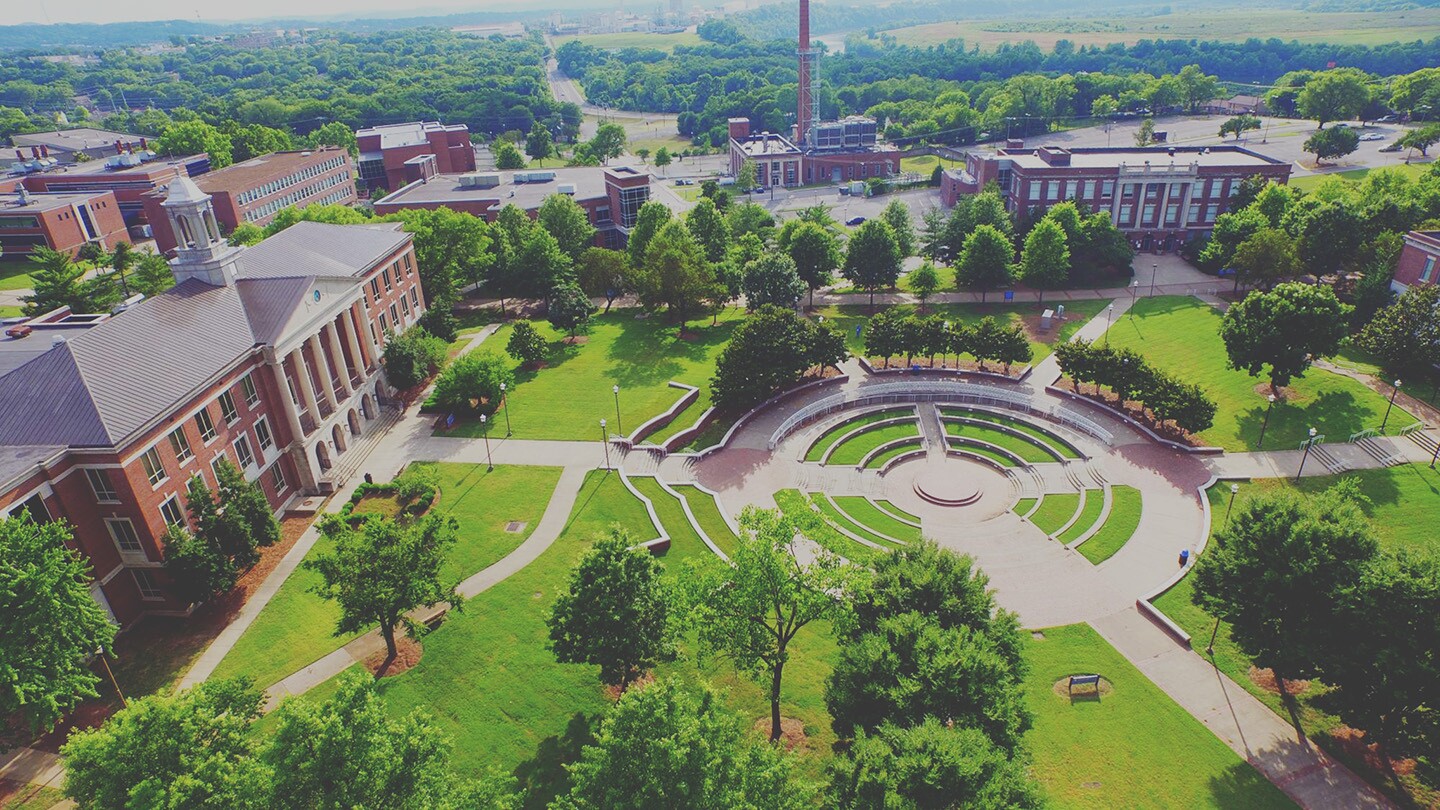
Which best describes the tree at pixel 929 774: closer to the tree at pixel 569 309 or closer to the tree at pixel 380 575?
the tree at pixel 380 575

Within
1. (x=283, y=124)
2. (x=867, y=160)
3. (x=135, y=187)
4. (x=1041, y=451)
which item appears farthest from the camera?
(x=283, y=124)

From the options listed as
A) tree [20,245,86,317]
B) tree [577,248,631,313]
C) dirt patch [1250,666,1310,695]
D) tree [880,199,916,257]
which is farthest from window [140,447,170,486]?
tree [880,199,916,257]

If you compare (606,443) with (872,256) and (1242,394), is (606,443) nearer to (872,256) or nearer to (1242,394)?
(872,256)

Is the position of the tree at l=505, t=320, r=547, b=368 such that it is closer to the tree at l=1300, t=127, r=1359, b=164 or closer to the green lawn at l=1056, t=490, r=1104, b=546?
the green lawn at l=1056, t=490, r=1104, b=546

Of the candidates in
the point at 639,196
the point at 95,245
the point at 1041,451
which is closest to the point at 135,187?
the point at 95,245

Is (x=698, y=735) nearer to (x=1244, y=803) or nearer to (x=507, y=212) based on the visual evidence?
(x=1244, y=803)

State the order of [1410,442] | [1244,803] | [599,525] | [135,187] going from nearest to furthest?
[1244,803], [599,525], [1410,442], [135,187]

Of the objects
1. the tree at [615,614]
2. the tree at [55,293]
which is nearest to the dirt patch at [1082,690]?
the tree at [615,614]
